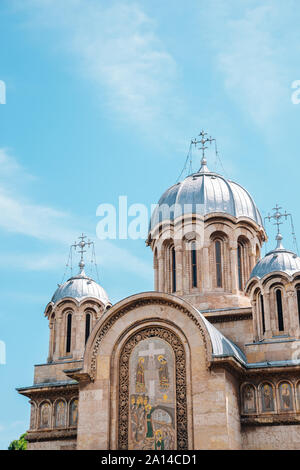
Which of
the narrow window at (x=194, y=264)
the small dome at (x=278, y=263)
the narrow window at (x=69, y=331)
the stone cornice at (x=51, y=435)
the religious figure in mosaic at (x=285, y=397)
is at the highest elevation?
the narrow window at (x=194, y=264)

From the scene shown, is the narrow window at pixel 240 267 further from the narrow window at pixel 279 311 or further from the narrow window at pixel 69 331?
the narrow window at pixel 69 331

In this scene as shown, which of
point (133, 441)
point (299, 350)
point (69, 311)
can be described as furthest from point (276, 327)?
point (69, 311)

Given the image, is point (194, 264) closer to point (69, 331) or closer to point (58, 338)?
point (69, 331)

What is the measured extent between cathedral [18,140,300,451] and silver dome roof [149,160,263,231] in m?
0.10

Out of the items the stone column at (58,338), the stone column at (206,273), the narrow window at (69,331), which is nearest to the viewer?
the stone column at (206,273)

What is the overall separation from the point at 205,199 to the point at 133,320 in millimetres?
7674

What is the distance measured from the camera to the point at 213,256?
29203 millimetres

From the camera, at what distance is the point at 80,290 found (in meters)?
30.0

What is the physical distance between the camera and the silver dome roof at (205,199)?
2989 centimetres

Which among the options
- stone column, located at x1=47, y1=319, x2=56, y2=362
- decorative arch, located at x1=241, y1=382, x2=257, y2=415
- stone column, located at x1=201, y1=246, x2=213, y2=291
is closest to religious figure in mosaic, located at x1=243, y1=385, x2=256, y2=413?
decorative arch, located at x1=241, y1=382, x2=257, y2=415

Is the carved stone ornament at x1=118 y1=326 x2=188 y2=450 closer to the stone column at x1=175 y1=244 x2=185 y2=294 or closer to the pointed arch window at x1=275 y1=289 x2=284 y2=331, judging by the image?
the pointed arch window at x1=275 y1=289 x2=284 y2=331

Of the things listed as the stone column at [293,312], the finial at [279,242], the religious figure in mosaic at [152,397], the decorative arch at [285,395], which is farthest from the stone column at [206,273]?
the decorative arch at [285,395]

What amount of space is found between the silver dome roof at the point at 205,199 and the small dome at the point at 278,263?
329 centimetres

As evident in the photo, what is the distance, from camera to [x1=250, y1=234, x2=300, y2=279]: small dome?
86.2 feet
